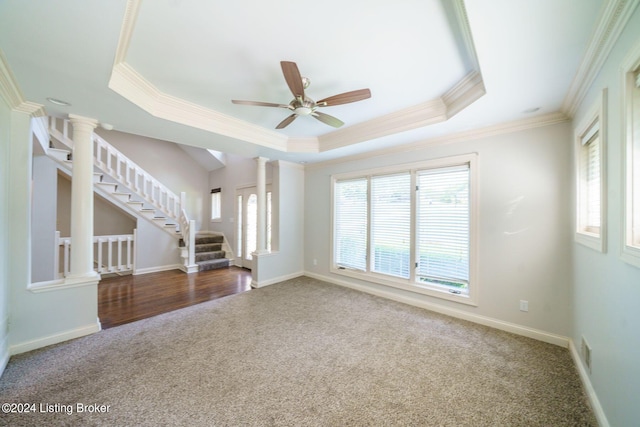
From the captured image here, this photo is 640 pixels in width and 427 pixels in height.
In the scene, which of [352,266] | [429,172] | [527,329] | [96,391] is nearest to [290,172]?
[352,266]

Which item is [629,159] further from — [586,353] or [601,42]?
[586,353]

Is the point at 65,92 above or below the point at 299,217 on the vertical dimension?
above

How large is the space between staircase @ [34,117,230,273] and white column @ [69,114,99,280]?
2393mm

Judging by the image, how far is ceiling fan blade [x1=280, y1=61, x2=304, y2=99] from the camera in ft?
5.31

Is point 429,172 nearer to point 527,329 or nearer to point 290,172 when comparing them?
point 527,329

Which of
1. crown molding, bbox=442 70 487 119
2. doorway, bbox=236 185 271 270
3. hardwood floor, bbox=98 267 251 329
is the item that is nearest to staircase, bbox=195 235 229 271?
hardwood floor, bbox=98 267 251 329

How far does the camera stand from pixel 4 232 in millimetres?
2133

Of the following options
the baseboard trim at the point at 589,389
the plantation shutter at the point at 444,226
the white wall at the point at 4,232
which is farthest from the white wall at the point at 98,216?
the baseboard trim at the point at 589,389

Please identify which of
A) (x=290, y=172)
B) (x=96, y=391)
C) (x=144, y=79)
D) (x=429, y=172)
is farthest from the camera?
(x=290, y=172)

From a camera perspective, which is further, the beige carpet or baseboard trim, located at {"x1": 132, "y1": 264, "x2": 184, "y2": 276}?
baseboard trim, located at {"x1": 132, "y1": 264, "x2": 184, "y2": 276}

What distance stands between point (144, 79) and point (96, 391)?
8.82 ft

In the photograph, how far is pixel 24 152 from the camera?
91.0 inches

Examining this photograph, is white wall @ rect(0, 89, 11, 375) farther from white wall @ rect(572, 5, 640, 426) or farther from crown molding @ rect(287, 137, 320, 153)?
white wall @ rect(572, 5, 640, 426)

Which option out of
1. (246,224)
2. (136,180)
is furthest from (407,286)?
(136,180)
